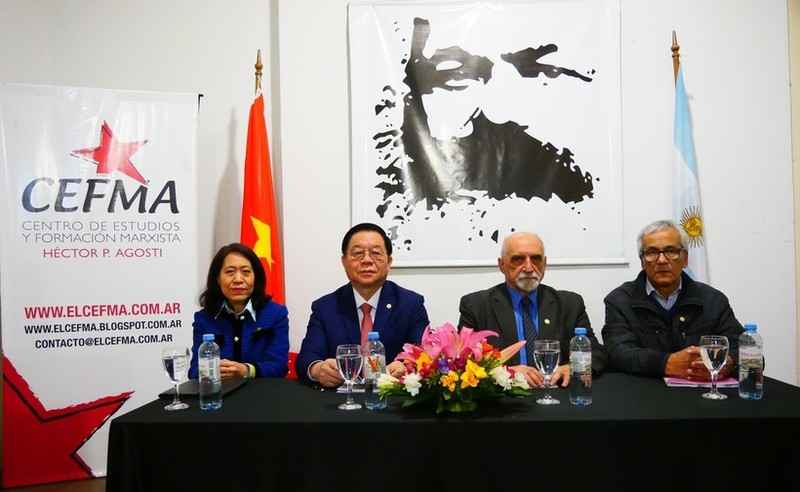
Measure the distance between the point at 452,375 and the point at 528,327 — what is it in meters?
0.99

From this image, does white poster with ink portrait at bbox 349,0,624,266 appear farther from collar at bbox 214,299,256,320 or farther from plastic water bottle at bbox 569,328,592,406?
plastic water bottle at bbox 569,328,592,406

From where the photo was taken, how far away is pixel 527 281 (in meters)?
2.50

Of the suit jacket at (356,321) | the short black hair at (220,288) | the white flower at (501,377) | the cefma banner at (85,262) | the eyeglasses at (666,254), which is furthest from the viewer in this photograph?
the cefma banner at (85,262)

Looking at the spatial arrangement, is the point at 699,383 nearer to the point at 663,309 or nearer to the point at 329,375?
the point at 663,309

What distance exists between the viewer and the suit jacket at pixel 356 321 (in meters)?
2.42

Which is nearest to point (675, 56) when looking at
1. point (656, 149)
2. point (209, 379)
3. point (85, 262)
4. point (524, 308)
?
point (656, 149)

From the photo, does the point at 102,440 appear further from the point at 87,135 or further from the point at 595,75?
the point at 595,75

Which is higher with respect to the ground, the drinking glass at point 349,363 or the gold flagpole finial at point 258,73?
the gold flagpole finial at point 258,73

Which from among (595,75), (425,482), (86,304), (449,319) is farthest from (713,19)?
(86,304)

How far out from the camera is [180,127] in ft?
10.6

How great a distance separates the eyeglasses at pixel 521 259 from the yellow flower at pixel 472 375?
3.23ft

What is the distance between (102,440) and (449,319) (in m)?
2.07

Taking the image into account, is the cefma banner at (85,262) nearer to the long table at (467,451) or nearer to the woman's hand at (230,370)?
the woman's hand at (230,370)

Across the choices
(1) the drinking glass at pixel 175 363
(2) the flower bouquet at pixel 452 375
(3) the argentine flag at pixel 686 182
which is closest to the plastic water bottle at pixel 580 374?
(2) the flower bouquet at pixel 452 375
